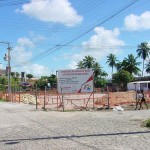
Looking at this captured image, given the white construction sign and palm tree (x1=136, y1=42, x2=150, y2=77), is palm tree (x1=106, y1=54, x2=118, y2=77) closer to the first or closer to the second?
palm tree (x1=136, y1=42, x2=150, y2=77)

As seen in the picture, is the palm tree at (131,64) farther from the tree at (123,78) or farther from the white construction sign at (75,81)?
the white construction sign at (75,81)

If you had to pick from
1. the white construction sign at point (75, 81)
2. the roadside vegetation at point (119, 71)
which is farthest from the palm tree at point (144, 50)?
the white construction sign at point (75, 81)

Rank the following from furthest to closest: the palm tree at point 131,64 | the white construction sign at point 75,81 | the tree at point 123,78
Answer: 1. the palm tree at point 131,64
2. the tree at point 123,78
3. the white construction sign at point 75,81

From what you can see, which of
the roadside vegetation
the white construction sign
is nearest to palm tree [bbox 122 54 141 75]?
the roadside vegetation

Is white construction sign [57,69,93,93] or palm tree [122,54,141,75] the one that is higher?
palm tree [122,54,141,75]

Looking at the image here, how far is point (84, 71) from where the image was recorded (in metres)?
32.3

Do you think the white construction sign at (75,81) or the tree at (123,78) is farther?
the tree at (123,78)

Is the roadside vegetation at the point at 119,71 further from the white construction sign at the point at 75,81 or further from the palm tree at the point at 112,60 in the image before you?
the white construction sign at the point at 75,81

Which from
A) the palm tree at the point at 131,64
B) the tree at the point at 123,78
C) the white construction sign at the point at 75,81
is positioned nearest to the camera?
the white construction sign at the point at 75,81

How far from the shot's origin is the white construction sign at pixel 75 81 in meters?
32.3

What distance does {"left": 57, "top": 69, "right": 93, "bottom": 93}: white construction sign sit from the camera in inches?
1271

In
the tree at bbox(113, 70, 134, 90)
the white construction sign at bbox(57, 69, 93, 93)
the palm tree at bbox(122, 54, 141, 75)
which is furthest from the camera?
the palm tree at bbox(122, 54, 141, 75)

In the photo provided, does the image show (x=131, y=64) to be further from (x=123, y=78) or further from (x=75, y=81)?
(x=75, y=81)

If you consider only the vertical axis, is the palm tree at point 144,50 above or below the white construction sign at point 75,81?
above
